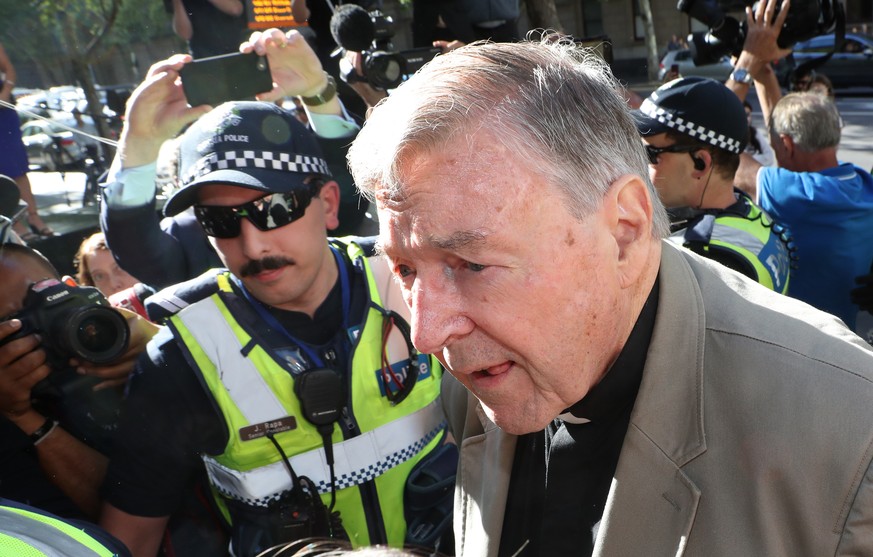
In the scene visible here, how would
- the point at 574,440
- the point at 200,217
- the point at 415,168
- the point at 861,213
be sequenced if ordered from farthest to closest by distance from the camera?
1. the point at 861,213
2. the point at 200,217
3. the point at 574,440
4. the point at 415,168

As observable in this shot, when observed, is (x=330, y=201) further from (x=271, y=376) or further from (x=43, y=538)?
(x=43, y=538)

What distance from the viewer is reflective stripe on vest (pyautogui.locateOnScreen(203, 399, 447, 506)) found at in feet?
6.68

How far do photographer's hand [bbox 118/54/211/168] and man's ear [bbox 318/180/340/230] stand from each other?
478 mm

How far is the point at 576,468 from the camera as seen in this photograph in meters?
1.51

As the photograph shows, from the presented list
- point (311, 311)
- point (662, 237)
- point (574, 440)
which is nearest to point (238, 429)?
point (311, 311)

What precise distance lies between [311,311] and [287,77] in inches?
39.4

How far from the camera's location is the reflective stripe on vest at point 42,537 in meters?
0.96

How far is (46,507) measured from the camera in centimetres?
199

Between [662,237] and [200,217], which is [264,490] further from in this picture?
[662,237]

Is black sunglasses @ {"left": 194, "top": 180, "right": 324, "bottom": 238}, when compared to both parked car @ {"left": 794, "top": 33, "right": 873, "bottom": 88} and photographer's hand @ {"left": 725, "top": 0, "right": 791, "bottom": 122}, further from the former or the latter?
parked car @ {"left": 794, "top": 33, "right": 873, "bottom": 88}

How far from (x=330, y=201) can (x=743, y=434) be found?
149cm

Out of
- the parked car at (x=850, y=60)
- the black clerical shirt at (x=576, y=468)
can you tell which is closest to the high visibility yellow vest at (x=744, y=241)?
the black clerical shirt at (x=576, y=468)

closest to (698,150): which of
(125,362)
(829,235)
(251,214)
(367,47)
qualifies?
(829,235)

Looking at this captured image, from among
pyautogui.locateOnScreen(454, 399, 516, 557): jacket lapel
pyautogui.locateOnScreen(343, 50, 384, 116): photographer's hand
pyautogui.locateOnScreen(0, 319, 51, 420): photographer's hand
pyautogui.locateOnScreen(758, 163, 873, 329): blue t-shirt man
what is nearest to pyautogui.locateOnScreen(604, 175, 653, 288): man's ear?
pyautogui.locateOnScreen(454, 399, 516, 557): jacket lapel
